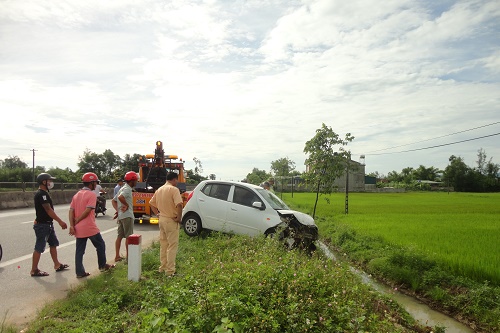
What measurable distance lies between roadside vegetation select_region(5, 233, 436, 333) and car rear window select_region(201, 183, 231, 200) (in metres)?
4.52

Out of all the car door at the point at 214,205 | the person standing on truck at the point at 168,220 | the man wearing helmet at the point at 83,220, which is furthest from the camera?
the car door at the point at 214,205

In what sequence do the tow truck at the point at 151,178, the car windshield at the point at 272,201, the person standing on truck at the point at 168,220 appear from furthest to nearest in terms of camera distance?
the tow truck at the point at 151,178
the car windshield at the point at 272,201
the person standing on truck at the point at 168,220

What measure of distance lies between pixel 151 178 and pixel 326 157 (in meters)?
7.65

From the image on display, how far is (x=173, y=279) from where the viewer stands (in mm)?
6105

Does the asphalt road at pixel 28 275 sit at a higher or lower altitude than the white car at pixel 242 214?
lower

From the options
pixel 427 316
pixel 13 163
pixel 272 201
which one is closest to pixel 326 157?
pixel 272 201

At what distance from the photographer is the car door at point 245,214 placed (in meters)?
9.88

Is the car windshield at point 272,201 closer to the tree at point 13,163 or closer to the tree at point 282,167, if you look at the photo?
the tree at point 282,167

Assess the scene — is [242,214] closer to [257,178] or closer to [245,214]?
[245,214]

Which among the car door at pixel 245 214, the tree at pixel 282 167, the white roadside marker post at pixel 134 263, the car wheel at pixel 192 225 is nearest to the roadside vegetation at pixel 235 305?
the white roadside marker post at pixel 134 263

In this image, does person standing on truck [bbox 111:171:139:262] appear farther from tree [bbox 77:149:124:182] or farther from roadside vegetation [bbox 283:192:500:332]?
tree [bbox 77:149:124:182]

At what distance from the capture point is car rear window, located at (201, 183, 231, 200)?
422 inches

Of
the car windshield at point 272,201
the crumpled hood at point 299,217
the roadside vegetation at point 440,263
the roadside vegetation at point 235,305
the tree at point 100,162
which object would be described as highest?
the tree at point 100,162

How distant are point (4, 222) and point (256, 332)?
529 inches
